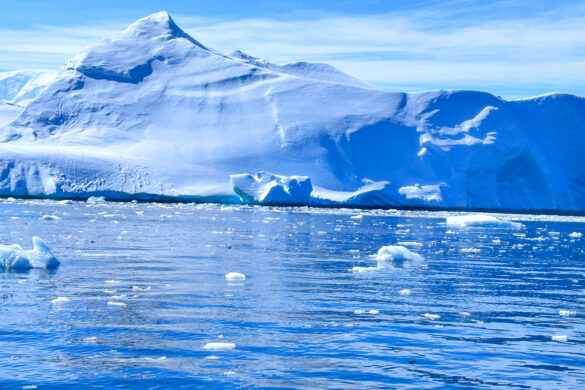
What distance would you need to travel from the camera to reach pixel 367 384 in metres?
4.81

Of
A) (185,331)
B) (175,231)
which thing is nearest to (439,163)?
(175,231)

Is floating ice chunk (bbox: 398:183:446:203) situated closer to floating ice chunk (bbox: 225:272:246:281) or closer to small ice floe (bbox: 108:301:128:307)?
floating ice chunk (bbox: 225:272:246:281)

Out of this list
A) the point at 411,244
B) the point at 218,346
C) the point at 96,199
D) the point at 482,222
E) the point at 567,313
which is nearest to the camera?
the point at 218,346

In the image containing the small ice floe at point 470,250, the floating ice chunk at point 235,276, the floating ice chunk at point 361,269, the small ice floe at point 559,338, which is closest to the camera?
the small ice floe at point 559,338

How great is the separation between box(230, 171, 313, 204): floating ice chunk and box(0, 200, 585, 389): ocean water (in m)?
27.3

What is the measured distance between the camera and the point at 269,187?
40.2 metres

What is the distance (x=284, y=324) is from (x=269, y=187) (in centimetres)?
3365

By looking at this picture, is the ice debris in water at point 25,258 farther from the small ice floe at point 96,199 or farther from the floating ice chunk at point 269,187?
the small ice floe at point 96,199

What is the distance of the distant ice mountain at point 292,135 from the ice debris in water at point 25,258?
32658 mm

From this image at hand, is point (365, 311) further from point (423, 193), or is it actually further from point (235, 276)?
point (423, 193)

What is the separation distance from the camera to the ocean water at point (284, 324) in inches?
196

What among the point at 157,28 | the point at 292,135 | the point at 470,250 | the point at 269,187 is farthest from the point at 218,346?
the point at 157,28

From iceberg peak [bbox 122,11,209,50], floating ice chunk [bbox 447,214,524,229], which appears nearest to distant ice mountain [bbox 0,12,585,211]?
iceberg peak [bbox 122,11,209,50]

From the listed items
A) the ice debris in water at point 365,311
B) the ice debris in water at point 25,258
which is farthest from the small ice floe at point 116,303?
the ice debris in water at point 25,258
